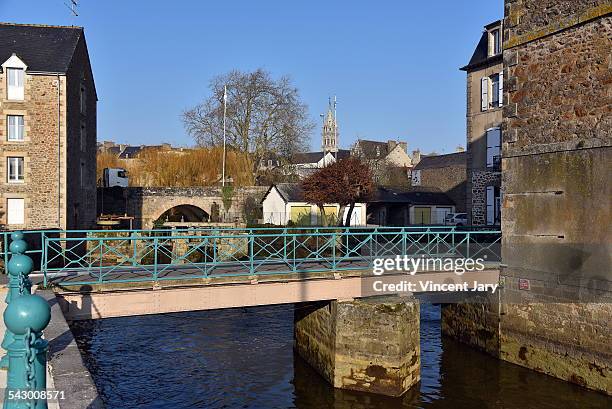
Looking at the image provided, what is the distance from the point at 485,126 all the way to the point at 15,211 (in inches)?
795

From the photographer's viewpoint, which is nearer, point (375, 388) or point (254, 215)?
point (375, 388)

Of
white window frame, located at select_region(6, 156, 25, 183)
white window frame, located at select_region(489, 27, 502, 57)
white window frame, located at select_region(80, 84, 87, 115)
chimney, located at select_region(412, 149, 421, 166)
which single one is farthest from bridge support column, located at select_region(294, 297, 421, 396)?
chimney, located at select_region(412, 149, 421, 166)

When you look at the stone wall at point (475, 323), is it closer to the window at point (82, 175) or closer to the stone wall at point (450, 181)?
the window at point (82, 175)

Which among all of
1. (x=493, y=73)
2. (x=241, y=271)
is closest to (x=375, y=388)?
(x=241, y=271)

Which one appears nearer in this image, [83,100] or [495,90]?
[495,90]

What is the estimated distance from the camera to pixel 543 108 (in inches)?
453

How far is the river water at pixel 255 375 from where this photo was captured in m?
10.0

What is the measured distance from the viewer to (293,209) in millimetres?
33094

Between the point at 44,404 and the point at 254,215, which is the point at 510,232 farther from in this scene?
the point at 254,215

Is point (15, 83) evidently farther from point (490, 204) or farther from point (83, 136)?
point (490, 204)

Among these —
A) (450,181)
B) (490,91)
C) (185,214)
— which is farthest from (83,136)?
(450,181)

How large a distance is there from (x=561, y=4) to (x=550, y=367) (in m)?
7.10

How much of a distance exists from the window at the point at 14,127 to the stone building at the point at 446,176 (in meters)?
28.2

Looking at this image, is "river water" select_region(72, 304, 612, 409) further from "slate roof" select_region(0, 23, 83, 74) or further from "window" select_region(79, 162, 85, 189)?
"slate roof" select_region(0, 23, 83, 74)
